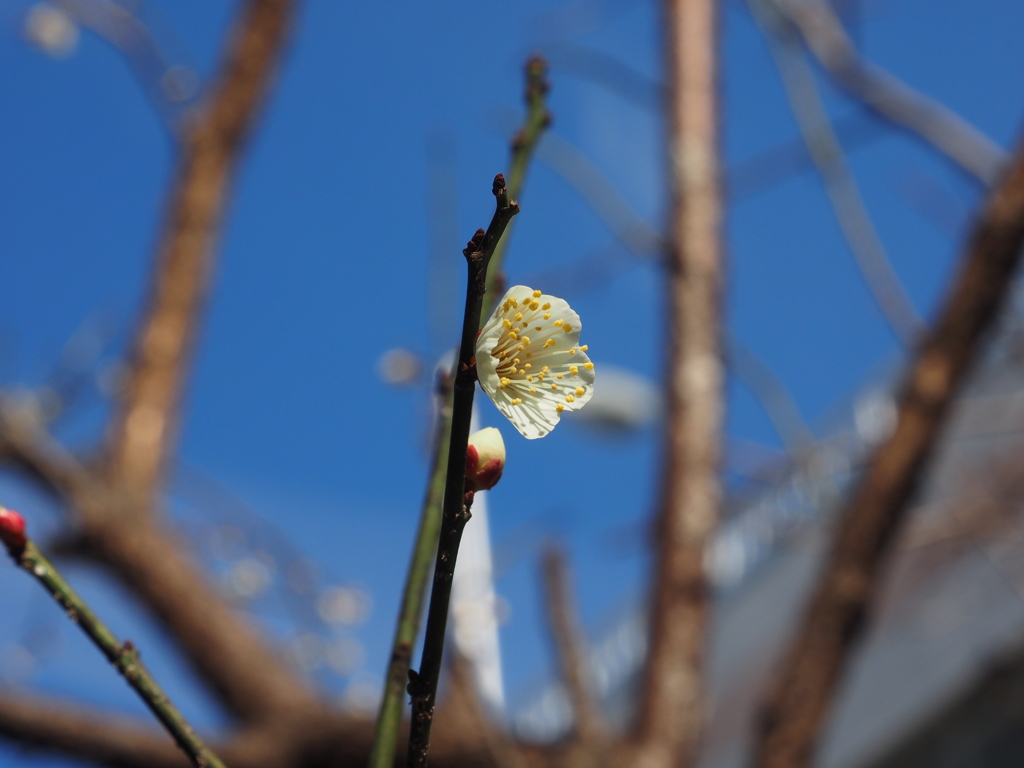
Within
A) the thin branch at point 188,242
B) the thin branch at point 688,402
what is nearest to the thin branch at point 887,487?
the thin branch at point 688,402

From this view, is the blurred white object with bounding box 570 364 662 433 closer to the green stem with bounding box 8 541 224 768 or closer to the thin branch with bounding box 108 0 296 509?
the thin branch with bounding box 108 0 296 509

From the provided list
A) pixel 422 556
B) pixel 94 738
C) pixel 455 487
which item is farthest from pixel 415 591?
pixel 94 738

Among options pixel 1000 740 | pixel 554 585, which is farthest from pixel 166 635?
pixel 1000 740

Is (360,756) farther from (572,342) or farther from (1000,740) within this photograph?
(1000,740)

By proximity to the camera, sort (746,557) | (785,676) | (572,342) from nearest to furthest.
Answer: (572,342), (785,676), (746,557)

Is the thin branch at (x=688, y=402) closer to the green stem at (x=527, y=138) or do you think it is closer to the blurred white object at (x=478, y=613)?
Answer: the blurred white object at (x=478, y=613)

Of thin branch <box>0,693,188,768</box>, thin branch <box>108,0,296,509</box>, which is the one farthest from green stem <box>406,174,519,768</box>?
thin branch <box>108,0,296,509</box>

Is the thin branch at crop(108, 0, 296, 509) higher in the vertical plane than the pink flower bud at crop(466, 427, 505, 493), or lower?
higher
